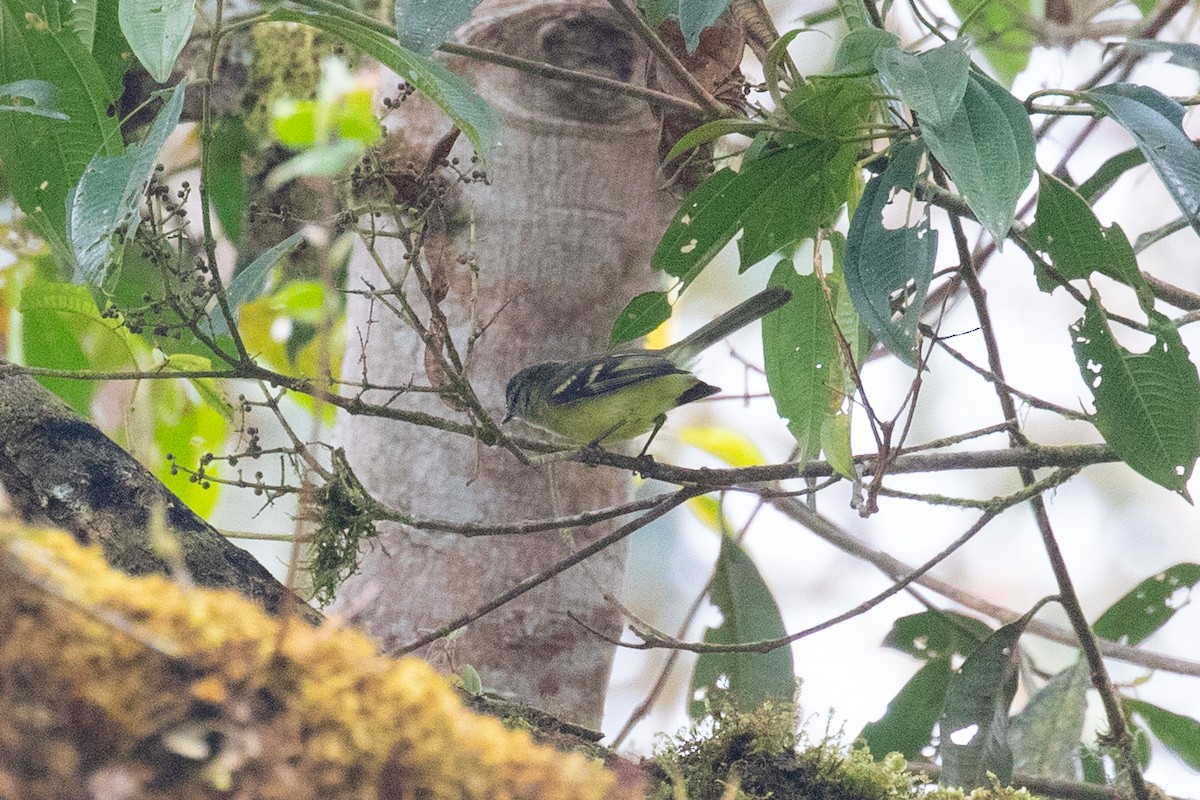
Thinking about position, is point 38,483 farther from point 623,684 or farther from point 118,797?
point 623,684

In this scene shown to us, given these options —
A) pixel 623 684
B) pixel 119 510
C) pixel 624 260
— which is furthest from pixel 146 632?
pixel 623 684

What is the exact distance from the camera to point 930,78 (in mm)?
1739

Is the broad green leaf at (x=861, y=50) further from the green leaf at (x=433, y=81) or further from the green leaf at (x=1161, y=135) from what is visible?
Answer: the green leaf at (x=433, y=81)

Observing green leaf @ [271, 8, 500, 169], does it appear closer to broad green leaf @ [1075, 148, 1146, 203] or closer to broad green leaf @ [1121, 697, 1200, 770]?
broad green leaf @ [1075, 148, 1146, 203]

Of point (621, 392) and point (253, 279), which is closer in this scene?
point (253, 279)

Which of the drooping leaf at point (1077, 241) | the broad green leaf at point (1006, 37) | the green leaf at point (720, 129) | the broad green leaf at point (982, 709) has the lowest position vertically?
the broad green leaf at point (982, 709)

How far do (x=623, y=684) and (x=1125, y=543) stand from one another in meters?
5.55

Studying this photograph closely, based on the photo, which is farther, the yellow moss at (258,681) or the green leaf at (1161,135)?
the green leaf at (1161,135)

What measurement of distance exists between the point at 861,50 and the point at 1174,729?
2584 mm

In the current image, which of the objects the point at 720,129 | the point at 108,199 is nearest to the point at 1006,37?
the point at 720,129

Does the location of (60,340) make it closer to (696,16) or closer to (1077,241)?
(696,16)

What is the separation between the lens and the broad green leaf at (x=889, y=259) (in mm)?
1898

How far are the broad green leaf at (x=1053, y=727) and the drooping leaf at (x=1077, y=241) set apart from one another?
1.54 meters

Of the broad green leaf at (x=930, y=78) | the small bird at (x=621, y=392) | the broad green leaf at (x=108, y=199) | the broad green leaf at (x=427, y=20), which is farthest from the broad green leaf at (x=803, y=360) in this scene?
the broad green leaf at (x=108, y=199)
